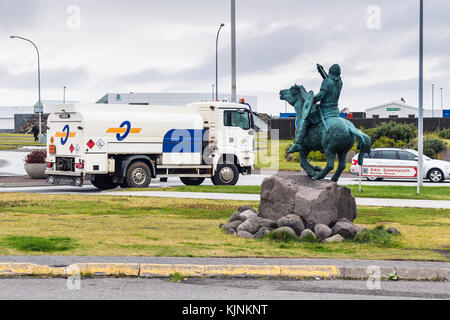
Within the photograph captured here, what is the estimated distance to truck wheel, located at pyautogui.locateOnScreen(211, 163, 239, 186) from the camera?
25844mm

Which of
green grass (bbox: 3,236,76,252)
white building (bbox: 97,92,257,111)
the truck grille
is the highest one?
white building (bbox: 97,92,257,111)

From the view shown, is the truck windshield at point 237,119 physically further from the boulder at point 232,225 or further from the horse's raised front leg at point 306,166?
the boulder at point 232,225

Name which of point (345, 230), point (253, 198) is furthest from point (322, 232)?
point (253, 198)

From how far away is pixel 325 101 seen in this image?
12617mm

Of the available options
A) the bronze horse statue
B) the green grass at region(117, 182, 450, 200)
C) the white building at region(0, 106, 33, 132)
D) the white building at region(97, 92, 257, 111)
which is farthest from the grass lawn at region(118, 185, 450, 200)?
the white building at region(0, 106, 33, 132)

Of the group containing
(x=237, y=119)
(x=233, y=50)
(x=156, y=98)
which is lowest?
(x=237, y=119)

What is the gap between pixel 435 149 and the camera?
4331cm

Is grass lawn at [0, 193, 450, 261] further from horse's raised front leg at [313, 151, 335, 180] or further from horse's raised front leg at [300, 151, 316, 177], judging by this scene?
horse's raised front leg at [300, 151, 316, 177]

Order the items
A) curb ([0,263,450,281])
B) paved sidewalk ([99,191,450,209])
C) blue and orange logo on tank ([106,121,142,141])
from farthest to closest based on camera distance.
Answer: blue and orange logo on tank ([106,121,142,141]) < paved sidewalk ([99,191,450,209]) < curb ([0,263,450,281])

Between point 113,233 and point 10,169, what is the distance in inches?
991

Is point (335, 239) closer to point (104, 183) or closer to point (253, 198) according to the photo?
point (253, 198)

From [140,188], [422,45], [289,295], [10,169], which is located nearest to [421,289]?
[289,295]

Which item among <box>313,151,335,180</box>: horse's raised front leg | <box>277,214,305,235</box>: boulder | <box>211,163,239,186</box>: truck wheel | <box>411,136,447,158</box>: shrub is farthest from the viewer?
<box>411,136,447,158</box>: shrub

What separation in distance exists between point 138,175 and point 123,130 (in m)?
1.77
